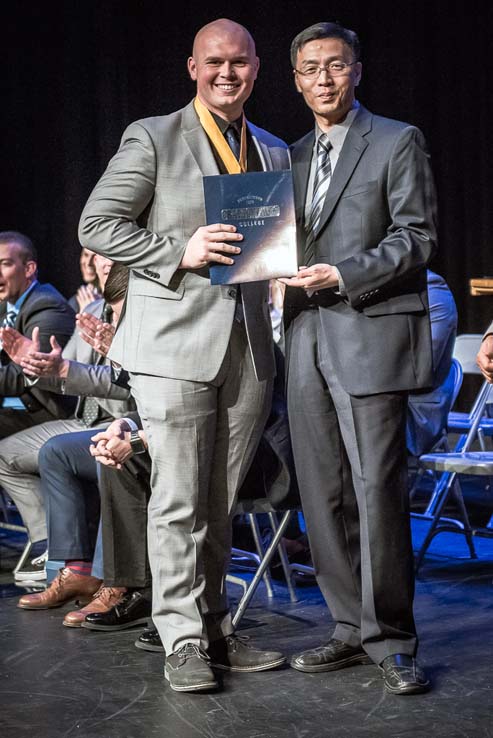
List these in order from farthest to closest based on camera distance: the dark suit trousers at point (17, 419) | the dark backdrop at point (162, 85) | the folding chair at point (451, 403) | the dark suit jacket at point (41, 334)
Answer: the dark backdrop at point (162, 85) → the dark suit trousers at point (17, 419) → the dark suit jacket at point (41, 334) → the folding chair at point (451, 403)

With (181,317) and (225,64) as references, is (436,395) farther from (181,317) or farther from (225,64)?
(225,64)

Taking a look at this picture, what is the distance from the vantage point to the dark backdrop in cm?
743

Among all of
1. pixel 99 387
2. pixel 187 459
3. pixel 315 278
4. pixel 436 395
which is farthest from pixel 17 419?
pixel 315 278

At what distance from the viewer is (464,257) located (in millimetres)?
7961

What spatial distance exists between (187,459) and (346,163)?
0.98 m

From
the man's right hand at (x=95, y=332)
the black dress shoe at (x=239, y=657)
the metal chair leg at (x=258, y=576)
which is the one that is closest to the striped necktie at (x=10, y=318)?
the man's right hand at (x=95, y=332)

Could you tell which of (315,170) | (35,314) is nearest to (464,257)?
(35,314)

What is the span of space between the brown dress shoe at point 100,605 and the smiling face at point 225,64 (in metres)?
1.82

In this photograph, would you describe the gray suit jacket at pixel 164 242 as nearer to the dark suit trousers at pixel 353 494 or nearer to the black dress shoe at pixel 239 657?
the dark suit trousers at pixel 353 494

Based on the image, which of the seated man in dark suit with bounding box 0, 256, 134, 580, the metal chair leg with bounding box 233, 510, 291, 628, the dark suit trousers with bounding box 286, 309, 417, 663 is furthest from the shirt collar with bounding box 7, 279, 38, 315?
the dark suit trousers with bounding box 286, 309, 417, 663

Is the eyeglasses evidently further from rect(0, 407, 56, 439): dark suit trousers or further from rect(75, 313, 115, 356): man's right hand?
rect(0, 407, 56, 439): dark suit trousers

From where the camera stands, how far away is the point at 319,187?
3258mm

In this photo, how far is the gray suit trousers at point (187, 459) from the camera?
314 centimetres

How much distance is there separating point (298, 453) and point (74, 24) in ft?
16.4
